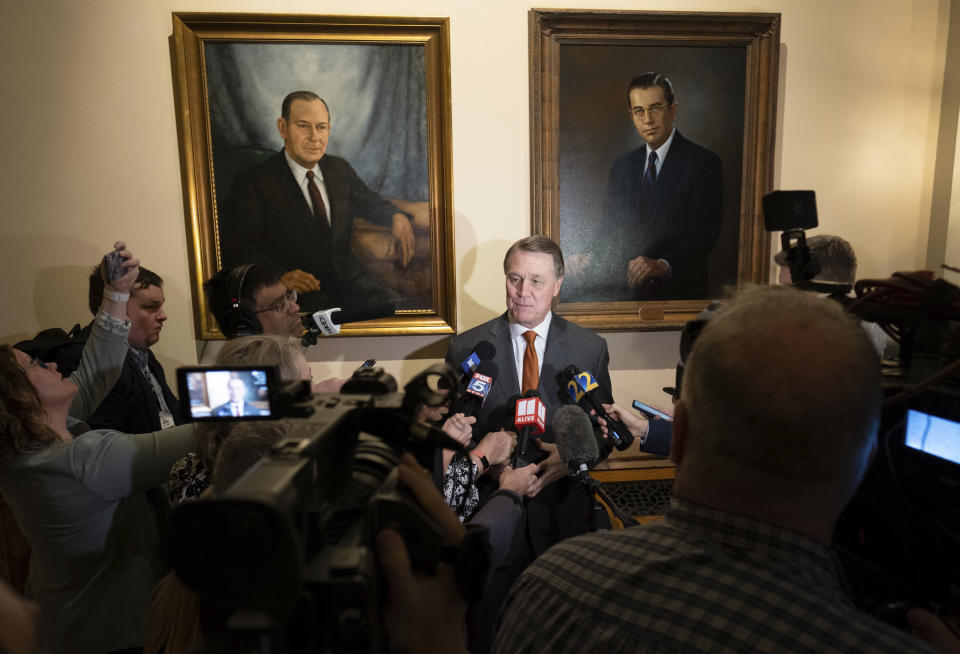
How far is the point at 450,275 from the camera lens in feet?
9.02

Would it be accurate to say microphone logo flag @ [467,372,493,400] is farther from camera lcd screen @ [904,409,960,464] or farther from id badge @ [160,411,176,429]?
id badge @ [160,411,176,429]

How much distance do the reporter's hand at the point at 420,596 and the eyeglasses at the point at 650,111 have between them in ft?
8.58

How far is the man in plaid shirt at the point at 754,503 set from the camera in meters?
0.64

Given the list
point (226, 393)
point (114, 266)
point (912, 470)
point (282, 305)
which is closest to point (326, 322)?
point (282, 305)

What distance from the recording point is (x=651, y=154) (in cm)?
277

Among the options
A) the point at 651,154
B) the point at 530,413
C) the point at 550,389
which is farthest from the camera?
the point at 651,154

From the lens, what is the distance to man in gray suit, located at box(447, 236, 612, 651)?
1972 mm

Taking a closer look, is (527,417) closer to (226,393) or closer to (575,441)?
(575,441)

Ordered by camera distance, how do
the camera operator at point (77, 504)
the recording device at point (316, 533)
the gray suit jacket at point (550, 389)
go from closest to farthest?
the recording device at point (316, 533)
the camera operator at point (77, 504)
the gray suit jacket at point (550, 389)

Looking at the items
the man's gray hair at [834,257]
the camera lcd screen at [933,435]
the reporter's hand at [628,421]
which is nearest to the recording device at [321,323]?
the reporter's hand at [628,421]

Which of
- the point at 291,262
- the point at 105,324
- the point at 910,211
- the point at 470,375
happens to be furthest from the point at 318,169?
the point at 910,211

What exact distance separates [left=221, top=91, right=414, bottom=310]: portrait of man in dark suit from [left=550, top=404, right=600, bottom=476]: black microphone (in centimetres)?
139

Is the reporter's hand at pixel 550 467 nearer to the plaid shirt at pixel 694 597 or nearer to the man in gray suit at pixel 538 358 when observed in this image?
the man in gray suit at pixel 538 358

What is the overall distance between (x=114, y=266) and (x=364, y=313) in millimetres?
976
